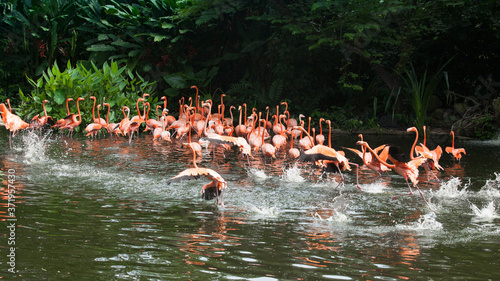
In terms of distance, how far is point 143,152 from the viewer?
9711 millimetres

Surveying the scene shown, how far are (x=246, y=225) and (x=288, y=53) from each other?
11.0 metres

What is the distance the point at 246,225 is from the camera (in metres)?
5.02

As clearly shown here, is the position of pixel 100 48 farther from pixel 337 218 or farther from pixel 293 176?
pixel 337 218

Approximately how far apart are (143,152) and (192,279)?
20.5ft

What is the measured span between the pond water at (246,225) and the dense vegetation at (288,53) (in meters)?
5.54

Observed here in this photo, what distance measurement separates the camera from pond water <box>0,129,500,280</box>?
12.7ft

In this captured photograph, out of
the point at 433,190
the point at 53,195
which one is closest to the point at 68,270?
the point at 53,195

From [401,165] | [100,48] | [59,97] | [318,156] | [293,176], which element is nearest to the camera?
[401,165]

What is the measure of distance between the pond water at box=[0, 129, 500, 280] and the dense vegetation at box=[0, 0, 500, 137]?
5.54m

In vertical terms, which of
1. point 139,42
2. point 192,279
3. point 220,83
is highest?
point 139,42

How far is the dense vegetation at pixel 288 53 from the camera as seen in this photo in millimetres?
13125

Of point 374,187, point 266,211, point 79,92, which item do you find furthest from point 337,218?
point 79,92

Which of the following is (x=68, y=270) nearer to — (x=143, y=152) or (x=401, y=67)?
(x=143, y=152)

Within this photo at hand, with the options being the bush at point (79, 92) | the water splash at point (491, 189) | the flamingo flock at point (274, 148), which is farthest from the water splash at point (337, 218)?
the bush at point (79, 92)
